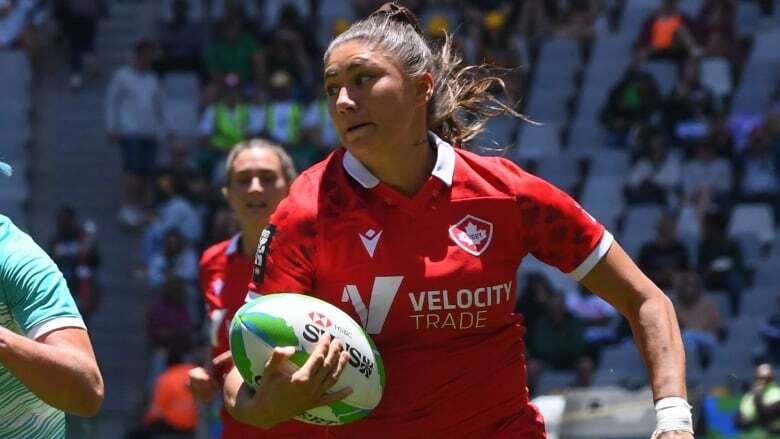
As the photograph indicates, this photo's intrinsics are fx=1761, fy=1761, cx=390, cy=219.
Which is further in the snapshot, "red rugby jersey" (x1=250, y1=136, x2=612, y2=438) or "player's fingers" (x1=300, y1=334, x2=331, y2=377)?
"red rugby jersey" (x1=250, y1=136, x2=612, y2=438)

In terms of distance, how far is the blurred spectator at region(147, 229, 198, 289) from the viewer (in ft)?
49.9

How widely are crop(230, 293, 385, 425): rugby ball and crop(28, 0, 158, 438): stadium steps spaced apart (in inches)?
420

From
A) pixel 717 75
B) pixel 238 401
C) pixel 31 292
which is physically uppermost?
pixel 31 292

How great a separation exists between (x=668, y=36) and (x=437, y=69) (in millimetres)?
11135

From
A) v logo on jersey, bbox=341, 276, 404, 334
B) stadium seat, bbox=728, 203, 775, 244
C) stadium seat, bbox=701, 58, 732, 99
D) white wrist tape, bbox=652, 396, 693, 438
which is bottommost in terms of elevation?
stadium seat, bbox=728, 203, 775, 244

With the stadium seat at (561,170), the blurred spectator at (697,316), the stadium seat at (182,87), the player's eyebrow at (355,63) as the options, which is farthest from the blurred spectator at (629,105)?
the player's eyebrow at (355,63)

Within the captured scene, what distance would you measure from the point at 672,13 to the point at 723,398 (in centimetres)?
603

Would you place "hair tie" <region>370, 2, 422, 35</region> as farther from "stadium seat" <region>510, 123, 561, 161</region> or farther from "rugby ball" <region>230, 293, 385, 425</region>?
"stadium seat" <region>510, 123, 561, 161</region>

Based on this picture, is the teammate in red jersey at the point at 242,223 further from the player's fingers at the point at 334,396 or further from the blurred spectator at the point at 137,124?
the blurred spectator at the point at 137,124

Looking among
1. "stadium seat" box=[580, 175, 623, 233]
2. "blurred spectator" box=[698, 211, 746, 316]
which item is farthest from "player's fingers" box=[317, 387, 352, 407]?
"stadium seat" box=[580, 175, 623, 233]

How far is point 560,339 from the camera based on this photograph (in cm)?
1340

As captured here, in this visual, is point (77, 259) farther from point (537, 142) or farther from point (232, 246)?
point (232, 246)

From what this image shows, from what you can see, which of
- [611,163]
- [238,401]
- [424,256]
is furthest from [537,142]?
[238,401]

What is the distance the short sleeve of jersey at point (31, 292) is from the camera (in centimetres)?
381
